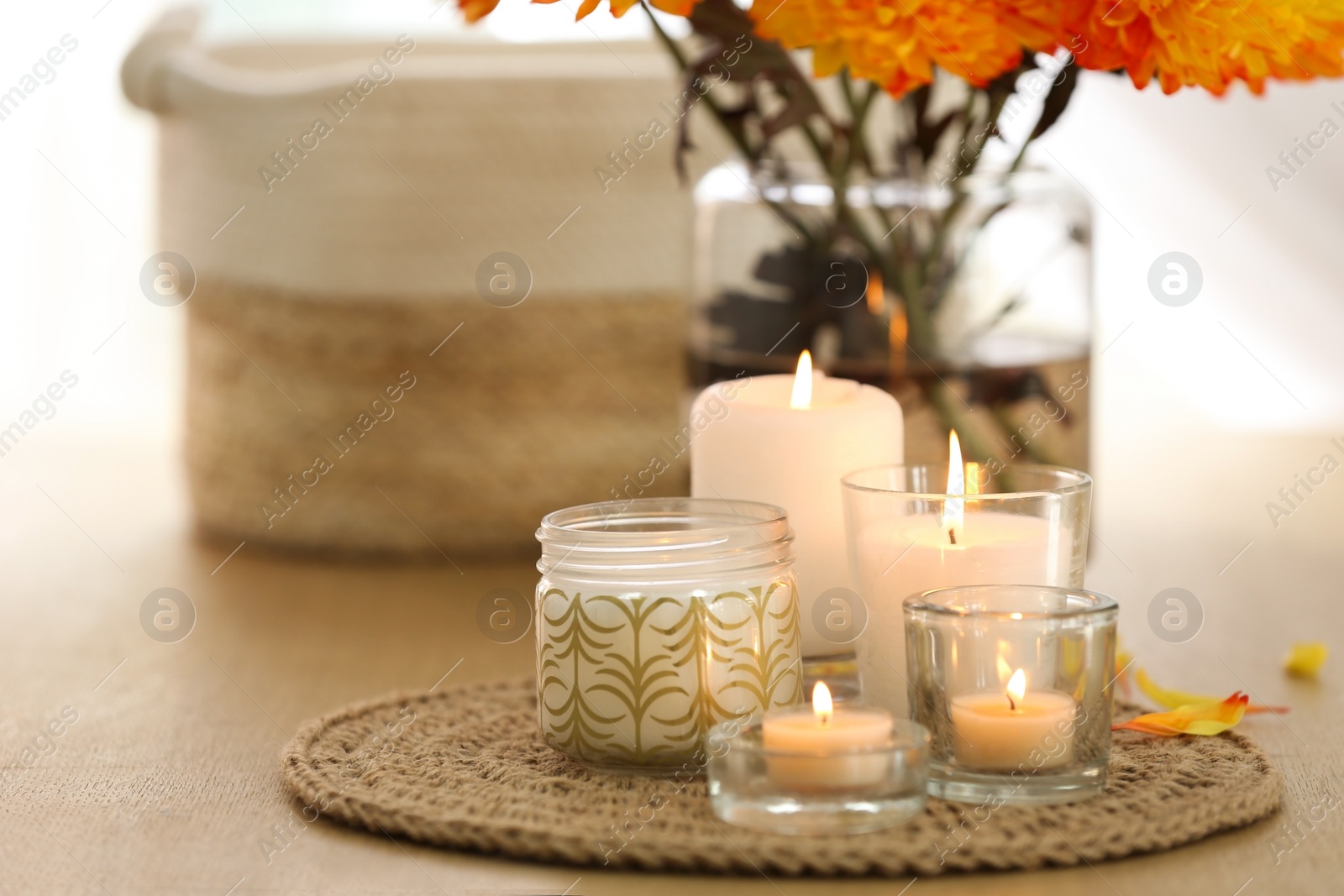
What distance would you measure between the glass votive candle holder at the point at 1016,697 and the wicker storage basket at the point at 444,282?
23.0 inches

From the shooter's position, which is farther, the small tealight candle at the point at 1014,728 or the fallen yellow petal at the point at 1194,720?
the fallen yellow petal at the point at 1194,720

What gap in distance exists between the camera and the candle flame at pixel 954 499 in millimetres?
512

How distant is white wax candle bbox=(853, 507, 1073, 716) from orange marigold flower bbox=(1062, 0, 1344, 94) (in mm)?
171

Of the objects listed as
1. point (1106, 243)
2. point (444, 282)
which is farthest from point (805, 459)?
point (1106, 243)

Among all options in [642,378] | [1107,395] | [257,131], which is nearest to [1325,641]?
[642,378]

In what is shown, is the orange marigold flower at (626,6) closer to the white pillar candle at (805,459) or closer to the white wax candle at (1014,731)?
the white pillar candle at (805,459)

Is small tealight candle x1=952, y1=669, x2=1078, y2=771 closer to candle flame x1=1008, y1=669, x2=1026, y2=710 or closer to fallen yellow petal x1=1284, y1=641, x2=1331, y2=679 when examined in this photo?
candle flame x1=1008, y1=669, x2=1026, y2=710

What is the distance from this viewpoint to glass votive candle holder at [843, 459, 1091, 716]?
0.51 meters

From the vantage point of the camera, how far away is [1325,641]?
77 cm

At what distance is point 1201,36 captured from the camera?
502 mm

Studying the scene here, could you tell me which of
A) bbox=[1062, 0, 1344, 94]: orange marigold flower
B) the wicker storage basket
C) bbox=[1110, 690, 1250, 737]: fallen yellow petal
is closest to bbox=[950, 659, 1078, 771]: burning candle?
bbox=[1110, 690, 1250, 737]: fallen yellow petal

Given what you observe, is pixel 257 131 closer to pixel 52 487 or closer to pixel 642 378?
pixel 642 378

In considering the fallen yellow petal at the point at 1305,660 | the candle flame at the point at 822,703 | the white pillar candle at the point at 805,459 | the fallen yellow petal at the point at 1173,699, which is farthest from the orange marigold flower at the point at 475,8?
the fallen yellow petal at the point at 1305,660

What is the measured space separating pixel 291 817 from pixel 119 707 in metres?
0.21
